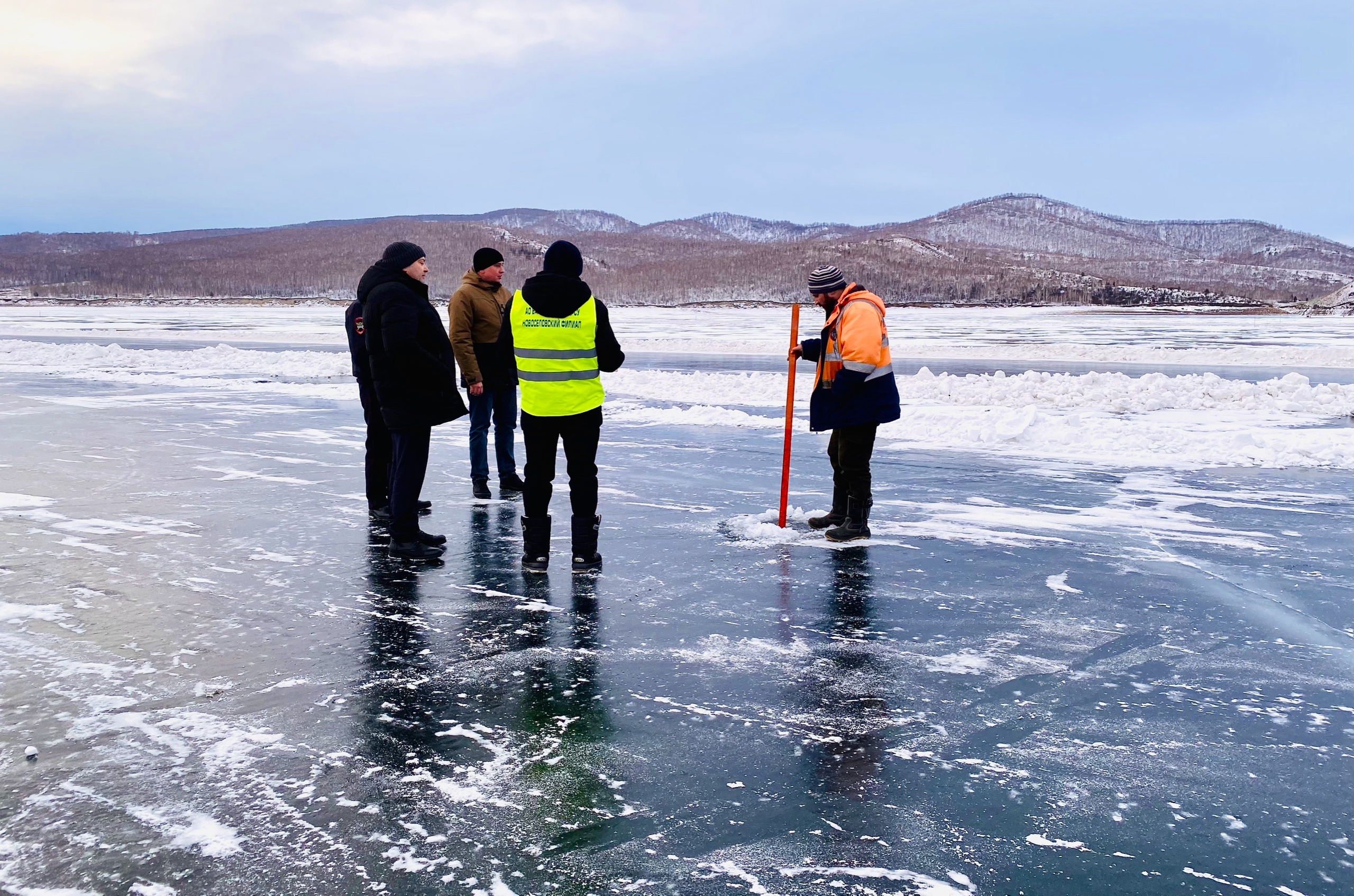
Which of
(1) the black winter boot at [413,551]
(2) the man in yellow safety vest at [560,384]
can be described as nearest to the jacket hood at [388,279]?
(2) the man in yellow safety vest at [560,384]

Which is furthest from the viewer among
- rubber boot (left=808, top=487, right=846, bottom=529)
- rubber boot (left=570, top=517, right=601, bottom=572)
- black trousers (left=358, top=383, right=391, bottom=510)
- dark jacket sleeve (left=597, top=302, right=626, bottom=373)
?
black trousers (left=358, top=383, right=391, bottom=510)

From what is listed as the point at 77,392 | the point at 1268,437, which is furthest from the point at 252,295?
the point at 1268,437

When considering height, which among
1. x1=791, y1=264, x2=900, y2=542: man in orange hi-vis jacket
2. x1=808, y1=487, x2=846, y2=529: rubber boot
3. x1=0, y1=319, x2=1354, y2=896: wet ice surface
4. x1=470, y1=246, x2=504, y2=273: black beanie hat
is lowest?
x1=0, y1=319, x2=1354, y2=896: wet ice surface

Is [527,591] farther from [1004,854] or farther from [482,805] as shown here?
[1004,854]

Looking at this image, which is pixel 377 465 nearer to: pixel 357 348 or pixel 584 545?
pixel 357 348

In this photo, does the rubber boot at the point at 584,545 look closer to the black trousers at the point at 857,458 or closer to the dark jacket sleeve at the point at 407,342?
the dark jacket sleeve at the point at 407,342

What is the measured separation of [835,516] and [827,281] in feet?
5.33

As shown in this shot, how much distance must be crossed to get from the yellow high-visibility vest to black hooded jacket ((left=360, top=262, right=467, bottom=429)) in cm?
→ 61

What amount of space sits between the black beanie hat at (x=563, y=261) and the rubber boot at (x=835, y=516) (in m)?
2.51

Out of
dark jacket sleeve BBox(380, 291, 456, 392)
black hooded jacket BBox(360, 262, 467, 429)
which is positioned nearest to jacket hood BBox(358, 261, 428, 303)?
black hooded jacket BBox(360, 262, 467, 429)

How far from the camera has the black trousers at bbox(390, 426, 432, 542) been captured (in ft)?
21.2

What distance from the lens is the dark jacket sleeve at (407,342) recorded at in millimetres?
6301

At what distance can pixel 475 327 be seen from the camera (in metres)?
8.41

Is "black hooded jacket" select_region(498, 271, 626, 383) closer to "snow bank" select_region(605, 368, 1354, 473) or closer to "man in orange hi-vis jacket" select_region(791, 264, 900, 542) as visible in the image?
"man in orange hi-vis jacket" select_region(791, 264, 900, 542)
